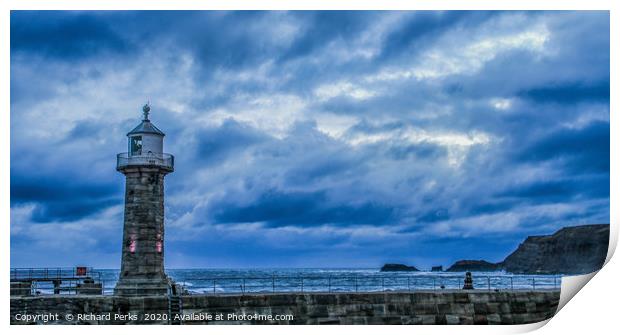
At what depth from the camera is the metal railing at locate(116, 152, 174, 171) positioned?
74.7 feet

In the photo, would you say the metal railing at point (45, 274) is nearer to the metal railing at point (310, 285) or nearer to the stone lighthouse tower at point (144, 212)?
the metal railing at point (310, 285)

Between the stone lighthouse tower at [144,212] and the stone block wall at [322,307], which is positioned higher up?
the stone lighthouse tower at [144,212]

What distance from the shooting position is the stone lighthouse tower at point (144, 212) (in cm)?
2255

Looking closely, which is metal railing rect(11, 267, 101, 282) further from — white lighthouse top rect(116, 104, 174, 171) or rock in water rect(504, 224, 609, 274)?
rock in water rect(504, 224, 609, 274)

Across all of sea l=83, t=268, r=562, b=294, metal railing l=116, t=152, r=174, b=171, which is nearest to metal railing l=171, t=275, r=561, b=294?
sea l=83, t=268, r=562, b=294

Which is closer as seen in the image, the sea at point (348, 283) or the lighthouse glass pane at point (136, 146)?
the lighthouse glass pane at point (136, 146)

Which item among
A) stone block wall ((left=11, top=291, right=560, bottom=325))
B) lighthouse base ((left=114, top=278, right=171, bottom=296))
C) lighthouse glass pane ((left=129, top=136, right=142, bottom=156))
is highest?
lighthouse glass pane ((left=129, top=136, right=142, bottom=156))

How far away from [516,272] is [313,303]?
3534 inches

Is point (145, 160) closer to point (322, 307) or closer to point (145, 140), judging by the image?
point (145, 140)

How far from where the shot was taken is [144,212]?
22781 mm

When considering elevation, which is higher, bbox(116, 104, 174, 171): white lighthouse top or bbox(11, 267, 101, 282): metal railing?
bbox(116, 104, 174, 171): white lighthouse top

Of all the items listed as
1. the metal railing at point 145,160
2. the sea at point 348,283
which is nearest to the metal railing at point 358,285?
the sea at point 348,283

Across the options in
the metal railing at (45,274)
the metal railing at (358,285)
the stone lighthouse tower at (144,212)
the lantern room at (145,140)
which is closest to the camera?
the stone lighthouse tower at (144,212)
